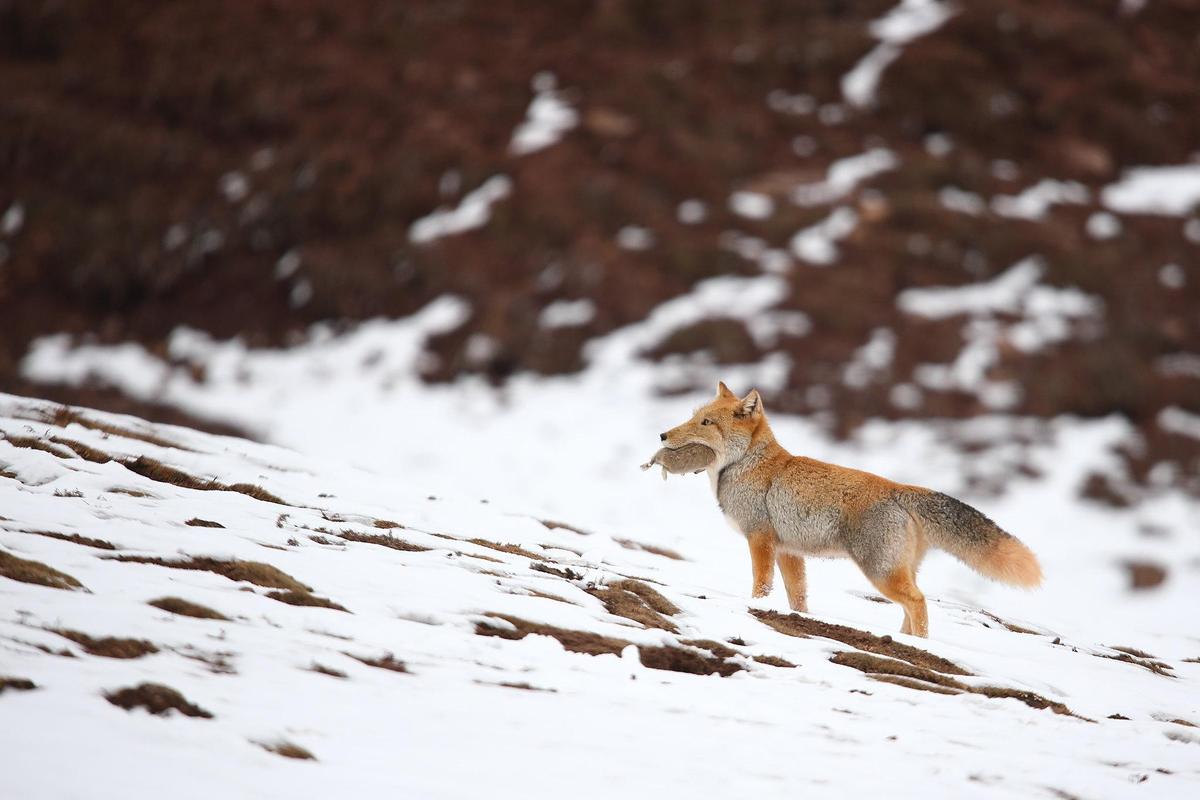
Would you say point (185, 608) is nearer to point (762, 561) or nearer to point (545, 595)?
point (545, 595)

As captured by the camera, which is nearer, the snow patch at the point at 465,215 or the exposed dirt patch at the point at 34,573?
the exposed dirt patch at the point at 34,573

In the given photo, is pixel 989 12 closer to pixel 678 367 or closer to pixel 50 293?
pixel 678 367

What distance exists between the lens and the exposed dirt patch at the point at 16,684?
15.6ft

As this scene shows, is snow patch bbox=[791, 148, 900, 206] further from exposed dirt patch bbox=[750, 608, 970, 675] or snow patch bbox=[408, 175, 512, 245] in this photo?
exposed dirt patch bbox=[750, 608, 970, 675]

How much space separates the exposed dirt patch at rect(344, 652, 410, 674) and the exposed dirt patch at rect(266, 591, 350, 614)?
2.41 ft

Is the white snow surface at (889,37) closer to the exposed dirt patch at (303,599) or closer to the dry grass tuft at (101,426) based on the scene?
the dry grass tuft at (101,426)

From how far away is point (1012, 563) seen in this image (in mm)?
8805

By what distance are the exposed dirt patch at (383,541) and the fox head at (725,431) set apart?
9.51 ft

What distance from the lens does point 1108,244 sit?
26.6 meters

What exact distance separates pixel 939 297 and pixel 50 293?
24.8 metres

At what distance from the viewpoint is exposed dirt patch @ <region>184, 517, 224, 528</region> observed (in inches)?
316

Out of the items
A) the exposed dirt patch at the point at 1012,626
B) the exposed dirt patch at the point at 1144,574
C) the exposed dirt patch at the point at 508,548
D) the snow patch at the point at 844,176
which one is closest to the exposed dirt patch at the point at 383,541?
the exposed dirt patch at the point at 508,548

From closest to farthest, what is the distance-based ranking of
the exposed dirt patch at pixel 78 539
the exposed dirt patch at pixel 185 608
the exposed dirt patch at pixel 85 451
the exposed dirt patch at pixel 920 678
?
the exposed dirt patch at pixel 185 608 < the exposed dirt patch at pixel 78 539 < the exposed dirt patch at pixel 920 678 < the exposed dirt patch at pixel 85 451

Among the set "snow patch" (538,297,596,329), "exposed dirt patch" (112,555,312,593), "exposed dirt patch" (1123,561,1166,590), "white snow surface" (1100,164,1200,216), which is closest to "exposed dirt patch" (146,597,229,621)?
"exposed dirt patch" (112,555,312,593)
